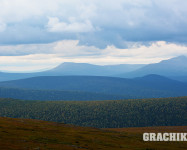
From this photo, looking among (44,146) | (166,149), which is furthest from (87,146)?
(166,149)

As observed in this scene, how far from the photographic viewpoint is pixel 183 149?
65.3m

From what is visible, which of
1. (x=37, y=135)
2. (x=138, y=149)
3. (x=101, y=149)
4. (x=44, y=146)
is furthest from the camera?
(x=37, y=135)

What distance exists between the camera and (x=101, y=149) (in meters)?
56.2

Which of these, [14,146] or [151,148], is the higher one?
[14,146]

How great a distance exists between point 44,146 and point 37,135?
510 inches

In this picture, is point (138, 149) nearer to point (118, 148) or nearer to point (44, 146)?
point (118, 148)

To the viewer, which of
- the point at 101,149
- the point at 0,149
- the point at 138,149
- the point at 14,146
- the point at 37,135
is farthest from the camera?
the point at 37,135

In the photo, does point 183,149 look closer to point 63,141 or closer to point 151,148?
point 151,148

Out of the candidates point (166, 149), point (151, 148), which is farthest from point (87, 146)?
point (166, 149)

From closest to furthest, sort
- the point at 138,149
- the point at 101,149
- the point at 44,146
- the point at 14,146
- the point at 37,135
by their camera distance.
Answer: the point at 14,146
the point at 44,146
the point at 101,149
the point at 138,149
the point at 37,135

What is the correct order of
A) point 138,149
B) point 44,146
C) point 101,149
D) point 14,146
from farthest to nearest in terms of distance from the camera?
point 138,149 < point 101,149 < point 44,146 < point 14,146

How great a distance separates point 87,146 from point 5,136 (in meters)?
17.4

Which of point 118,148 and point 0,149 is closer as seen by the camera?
point 0,149

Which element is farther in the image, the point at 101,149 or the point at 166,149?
the point at 166,149
